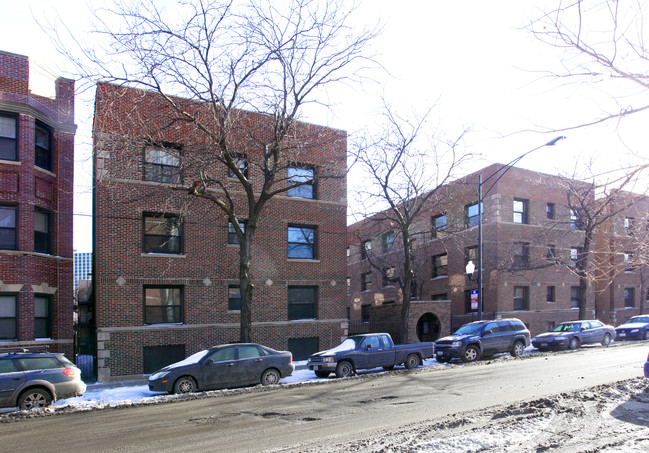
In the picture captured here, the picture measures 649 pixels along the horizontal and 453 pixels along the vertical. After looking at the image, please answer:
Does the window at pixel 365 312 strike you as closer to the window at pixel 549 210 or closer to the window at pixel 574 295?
the window at pixel 574 295

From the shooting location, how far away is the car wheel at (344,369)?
16875mm

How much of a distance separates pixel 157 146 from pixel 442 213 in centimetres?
2060

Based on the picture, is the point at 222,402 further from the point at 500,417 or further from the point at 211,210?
the point at 211,210

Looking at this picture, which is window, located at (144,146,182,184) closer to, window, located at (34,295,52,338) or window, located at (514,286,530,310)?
window, located at (34,295,52,338)

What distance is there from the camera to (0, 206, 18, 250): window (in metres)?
17.3

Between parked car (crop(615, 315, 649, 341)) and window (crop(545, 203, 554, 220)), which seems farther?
window (crop(545, 203, 554, 220))

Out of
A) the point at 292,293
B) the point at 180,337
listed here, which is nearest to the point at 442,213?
the point at 292,293

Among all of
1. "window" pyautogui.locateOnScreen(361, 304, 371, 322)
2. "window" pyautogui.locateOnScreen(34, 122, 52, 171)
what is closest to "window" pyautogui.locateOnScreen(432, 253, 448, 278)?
"window" pyautogui.locateOnScreen(361, 304, 371, 322)

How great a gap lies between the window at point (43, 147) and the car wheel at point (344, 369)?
12658mm

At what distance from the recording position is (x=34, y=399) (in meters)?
12.5

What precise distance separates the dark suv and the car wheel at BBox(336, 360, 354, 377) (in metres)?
4.89

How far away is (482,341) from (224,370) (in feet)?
36.3

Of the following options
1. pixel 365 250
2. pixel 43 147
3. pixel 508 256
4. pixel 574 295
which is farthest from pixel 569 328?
pixel 43 147

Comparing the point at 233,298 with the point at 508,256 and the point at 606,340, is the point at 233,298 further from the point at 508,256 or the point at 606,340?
the point at 606,340
